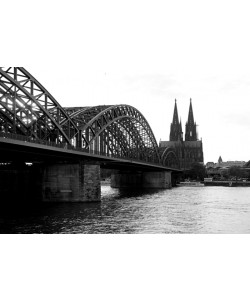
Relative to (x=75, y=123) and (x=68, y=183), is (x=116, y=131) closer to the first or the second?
(x=75, y=123)

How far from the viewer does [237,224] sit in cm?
3734

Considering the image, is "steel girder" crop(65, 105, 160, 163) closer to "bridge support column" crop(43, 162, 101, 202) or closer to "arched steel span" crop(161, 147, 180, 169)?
"bridge support column" crop(43, 162, 101, 202)

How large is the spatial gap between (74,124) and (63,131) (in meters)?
7.50

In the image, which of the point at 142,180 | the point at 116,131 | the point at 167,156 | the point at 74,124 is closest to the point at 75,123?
the point at 74,124

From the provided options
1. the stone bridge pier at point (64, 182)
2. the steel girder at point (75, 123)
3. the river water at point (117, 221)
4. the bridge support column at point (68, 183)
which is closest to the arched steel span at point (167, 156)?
the steel girder at point (75, 123)

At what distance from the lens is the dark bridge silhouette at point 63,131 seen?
163 ft

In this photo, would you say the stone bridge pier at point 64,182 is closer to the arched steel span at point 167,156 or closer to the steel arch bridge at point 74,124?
the steel arch bridge at point 74,124

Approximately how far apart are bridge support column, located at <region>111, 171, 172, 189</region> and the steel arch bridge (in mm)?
6747

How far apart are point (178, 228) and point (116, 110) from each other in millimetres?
64401

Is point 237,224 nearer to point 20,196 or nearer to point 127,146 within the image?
point 20,196

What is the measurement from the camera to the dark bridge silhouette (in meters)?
49.6

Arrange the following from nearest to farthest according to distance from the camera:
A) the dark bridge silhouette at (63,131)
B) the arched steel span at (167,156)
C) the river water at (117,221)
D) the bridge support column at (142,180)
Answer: the river water at (117,221), the dark bridge silhouette at (63,131), the bridge support column at (142,180), the arched steel span at (167,156)

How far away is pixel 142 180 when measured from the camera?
139750 mm
